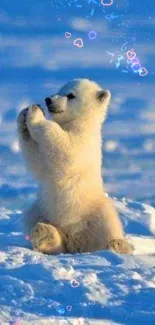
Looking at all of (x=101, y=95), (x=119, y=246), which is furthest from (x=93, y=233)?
(x=101, y=95)

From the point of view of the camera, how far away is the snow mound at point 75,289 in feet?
16.5

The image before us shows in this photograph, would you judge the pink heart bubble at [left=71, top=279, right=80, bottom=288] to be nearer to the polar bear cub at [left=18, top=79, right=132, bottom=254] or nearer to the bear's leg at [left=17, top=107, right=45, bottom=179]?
the polar bear cub at [left=18, top=79, right=132, bottom=254]

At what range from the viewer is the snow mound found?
5.03 meters

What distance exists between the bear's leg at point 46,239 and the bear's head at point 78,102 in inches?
54.5

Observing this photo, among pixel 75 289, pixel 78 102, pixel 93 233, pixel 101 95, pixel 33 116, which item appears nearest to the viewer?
pixel 75 289

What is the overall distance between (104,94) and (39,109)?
1198 millimetres

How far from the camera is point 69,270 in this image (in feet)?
19.8

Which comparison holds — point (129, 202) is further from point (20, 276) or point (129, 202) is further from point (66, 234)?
point (20, 276)

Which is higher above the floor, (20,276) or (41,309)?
(20,276)

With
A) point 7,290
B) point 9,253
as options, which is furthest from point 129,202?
point 7,290

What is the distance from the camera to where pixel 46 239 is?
25.6ft

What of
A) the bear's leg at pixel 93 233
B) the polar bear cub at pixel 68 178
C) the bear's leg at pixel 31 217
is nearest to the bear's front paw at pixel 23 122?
the polar bear cub at pixel 68 178

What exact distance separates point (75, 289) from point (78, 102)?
3.59 meters

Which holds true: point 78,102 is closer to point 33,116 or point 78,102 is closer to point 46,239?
point 33,116
